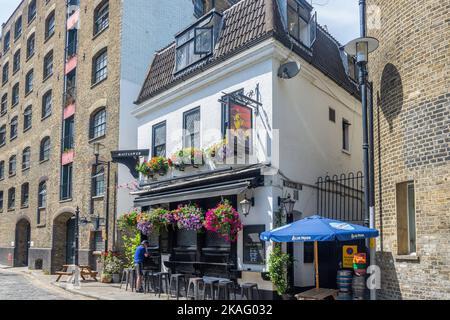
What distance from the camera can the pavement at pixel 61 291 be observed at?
46.5 ft

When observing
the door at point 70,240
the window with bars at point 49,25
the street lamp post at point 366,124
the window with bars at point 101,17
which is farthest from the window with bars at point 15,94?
the street lamp post at point 366,124

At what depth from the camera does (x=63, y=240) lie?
23984mm

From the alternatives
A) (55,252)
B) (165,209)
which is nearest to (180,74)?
(165,209)

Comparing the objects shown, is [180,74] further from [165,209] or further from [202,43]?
[165,209]

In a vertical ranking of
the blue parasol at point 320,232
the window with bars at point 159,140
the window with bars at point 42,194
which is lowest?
the blue parasol at point 320,232

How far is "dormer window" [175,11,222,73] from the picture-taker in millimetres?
15500

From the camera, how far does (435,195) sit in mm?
9508

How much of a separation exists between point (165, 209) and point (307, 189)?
4.65m

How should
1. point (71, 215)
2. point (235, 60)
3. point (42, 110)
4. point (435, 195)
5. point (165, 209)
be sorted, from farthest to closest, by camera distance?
point (42, 110), point (71, 215), point (165, 209), point (235, 60), point (435, 195)

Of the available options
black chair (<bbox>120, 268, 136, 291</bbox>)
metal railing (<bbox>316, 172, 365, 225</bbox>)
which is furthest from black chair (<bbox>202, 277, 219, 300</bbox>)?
metal railing (<bbox>316, 172, 365, 225</bbox>)

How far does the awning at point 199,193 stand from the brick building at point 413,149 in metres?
3.48

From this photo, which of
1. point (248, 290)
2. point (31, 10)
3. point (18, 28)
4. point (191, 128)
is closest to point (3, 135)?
point (18, 28)

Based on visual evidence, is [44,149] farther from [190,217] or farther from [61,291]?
[190,217]

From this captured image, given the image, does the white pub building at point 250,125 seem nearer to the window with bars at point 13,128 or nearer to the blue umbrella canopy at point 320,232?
the blue umbrella canopy at point 320,232
